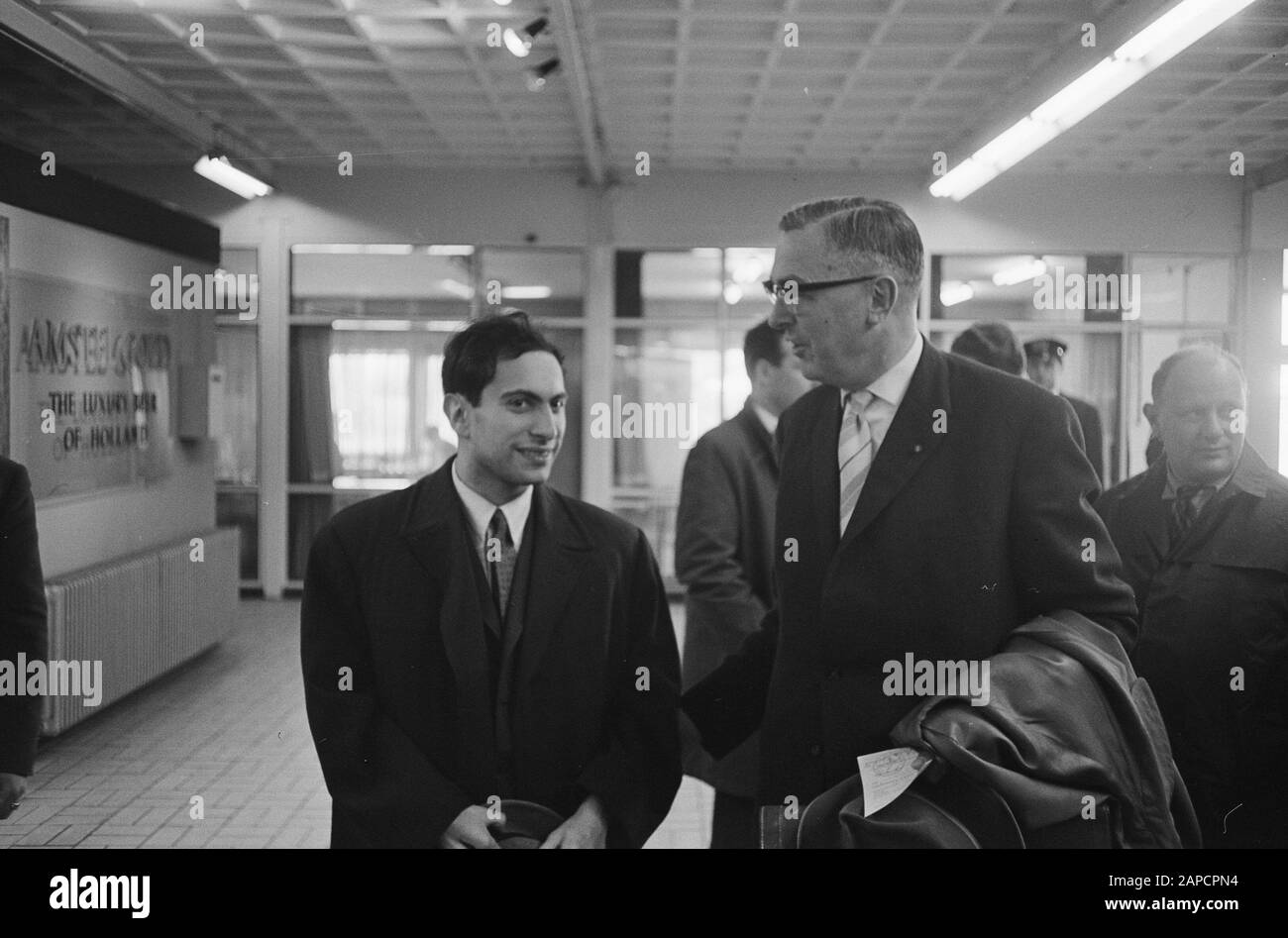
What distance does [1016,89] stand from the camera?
2.36 metres

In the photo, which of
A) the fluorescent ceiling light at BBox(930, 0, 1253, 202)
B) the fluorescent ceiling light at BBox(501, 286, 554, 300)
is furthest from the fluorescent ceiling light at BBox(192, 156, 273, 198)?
the fluorescent ceiling light at BBox(930, 0, 1253, 202)

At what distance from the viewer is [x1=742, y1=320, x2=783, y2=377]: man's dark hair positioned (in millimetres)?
2506

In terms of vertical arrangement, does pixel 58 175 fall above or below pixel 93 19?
below

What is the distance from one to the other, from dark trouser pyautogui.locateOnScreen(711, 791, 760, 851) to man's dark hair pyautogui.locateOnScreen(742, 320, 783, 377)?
1.02m

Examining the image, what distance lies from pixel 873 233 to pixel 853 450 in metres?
0.38

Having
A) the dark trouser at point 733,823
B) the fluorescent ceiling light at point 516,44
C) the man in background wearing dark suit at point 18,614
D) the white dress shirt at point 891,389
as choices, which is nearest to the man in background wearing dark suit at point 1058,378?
the white dress shirt at point 891,389

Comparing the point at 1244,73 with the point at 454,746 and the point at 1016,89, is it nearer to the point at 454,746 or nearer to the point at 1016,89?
the point at 1016,89

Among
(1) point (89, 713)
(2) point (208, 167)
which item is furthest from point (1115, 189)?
(1) point (89, 713)

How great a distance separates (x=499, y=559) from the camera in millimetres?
1903

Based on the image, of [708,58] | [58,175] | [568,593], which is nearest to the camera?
[568,593]

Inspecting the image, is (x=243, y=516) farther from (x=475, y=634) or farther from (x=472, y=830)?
(x=472, y=830)

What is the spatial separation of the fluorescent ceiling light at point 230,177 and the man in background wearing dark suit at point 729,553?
1.17m

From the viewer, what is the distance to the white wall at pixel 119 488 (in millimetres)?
2135

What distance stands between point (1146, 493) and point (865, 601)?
2.88ft
